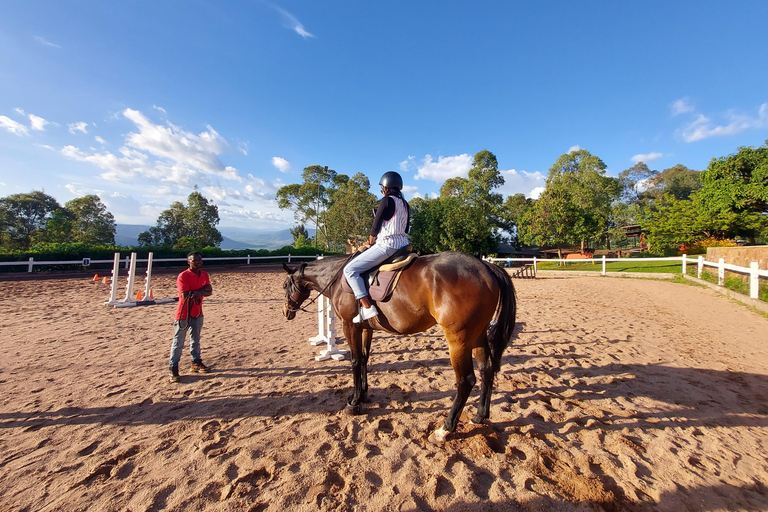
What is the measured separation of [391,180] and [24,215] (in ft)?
180

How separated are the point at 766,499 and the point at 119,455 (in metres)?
5.30

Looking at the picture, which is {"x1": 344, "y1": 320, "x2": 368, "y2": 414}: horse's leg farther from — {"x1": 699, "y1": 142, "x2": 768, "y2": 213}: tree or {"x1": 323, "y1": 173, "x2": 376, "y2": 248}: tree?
{"x1": 323, "y1": 173, "x2": 376, "y2": 248}: tree

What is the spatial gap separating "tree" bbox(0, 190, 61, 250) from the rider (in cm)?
4529

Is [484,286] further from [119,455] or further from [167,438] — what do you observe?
[119,455]

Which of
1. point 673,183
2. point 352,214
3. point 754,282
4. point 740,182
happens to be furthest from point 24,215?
point 673,183

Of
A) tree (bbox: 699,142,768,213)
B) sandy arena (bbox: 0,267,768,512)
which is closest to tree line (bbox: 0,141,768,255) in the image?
tree (bbox: 699,142,768,213)

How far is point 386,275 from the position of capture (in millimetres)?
3416

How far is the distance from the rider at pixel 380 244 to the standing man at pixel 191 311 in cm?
242

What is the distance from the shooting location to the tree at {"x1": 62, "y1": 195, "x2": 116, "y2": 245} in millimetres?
36719

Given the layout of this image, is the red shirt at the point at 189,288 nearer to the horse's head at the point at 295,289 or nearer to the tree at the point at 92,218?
the horse's head at the point at 295,289

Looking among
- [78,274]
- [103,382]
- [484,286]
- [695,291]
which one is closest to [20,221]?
[78,274]

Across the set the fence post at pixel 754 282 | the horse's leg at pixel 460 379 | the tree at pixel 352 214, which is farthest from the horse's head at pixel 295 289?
the tree at pixel 352 214

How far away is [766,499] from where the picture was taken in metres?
2.22

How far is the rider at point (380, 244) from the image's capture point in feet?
11.3
